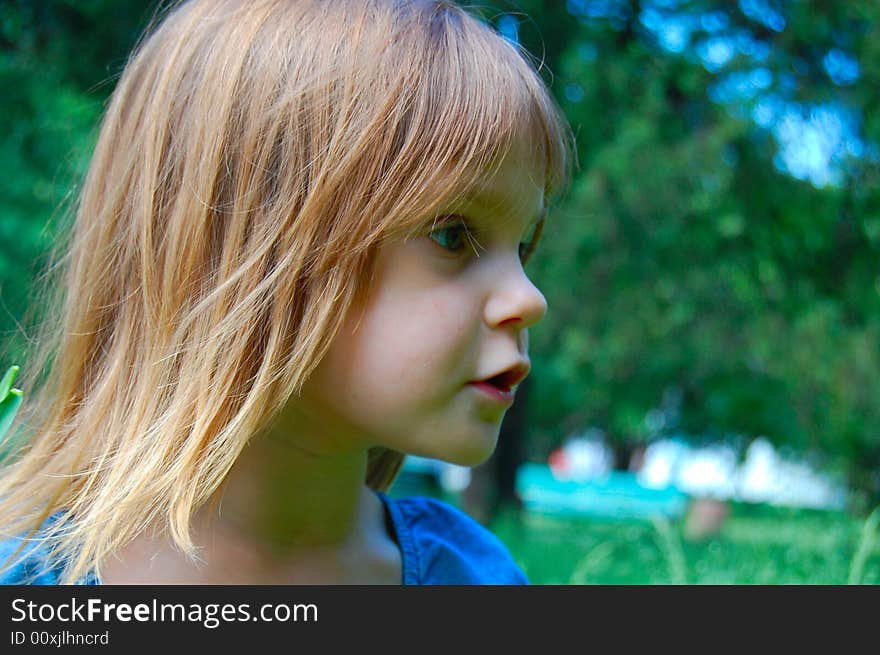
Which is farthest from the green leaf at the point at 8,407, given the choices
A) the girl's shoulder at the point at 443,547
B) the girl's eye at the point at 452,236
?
the girl's shoulder at the point at 443,547

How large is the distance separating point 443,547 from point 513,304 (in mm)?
478

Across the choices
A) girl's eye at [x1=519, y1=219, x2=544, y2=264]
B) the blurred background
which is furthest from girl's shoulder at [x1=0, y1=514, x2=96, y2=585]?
the blurred background

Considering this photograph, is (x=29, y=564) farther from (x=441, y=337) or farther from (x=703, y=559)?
(x=703, y=559)

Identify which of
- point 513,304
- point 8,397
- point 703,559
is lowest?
point 703,559

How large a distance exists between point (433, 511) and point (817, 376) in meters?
3.82

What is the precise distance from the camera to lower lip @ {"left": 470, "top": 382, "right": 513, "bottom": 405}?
1.00m

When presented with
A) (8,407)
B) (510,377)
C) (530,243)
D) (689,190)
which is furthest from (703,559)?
(8,407)

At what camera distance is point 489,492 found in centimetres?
591

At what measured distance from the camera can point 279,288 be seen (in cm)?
95

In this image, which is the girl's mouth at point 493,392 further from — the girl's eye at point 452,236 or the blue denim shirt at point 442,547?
the blue denim shirt at point 442,547

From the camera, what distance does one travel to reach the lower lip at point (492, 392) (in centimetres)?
100

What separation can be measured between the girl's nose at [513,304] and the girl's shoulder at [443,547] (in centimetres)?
43
